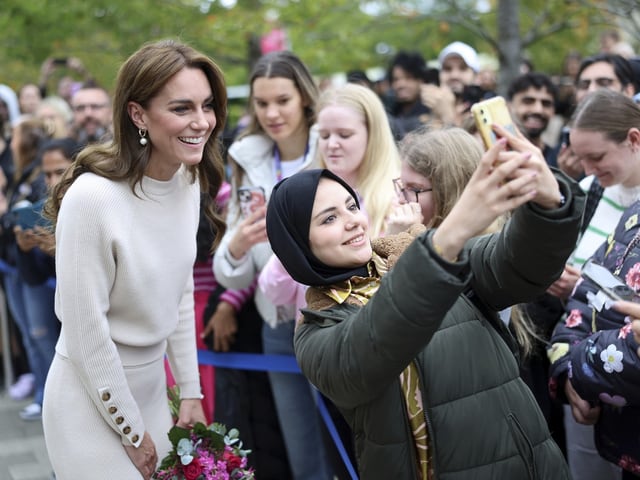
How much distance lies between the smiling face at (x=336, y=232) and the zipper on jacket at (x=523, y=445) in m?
0.63

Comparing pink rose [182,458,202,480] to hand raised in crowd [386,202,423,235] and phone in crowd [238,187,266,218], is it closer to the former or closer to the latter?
hand raised in crowd [386,202,423,235]

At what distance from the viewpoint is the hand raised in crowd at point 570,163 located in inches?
182

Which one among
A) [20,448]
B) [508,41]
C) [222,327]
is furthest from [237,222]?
[508,41]

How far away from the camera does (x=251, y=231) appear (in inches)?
162

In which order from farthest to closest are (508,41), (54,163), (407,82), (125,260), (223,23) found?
(223,23)
(508,41)
(407,82)
(54,163)
(125,260)

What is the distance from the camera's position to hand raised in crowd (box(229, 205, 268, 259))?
4105 mm

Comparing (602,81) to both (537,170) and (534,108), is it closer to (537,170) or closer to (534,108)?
(534,108)

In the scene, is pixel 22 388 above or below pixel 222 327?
below

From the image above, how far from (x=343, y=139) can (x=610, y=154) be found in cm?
135

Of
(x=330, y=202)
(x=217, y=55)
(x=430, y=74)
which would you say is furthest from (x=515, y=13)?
(x=330, y=202)

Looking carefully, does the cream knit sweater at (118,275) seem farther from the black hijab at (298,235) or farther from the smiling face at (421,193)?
the smiling face at (421,193)

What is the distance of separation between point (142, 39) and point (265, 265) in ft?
25.7

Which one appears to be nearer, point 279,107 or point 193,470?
point 193,470

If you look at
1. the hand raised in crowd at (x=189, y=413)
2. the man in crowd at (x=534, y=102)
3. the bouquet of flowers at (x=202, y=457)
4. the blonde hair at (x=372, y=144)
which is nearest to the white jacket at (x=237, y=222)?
the blonde hair at (x=372, y=144)
